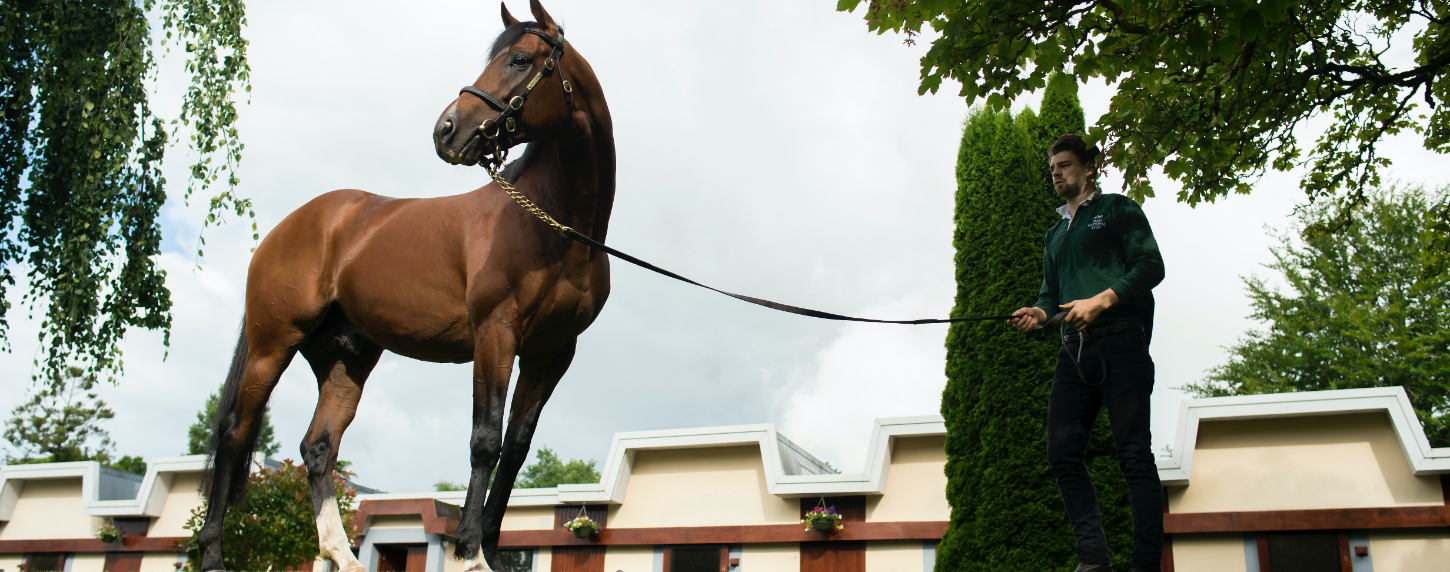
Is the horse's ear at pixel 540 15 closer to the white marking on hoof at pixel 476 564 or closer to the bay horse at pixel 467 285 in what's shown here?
the bay horse at pixel 467 285

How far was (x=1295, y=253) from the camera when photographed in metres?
28.3

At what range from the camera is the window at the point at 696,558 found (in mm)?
18266

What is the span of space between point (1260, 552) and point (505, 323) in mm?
15578

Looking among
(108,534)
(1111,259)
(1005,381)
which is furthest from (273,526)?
(108,534)

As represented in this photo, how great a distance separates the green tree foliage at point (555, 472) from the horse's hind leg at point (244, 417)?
169 feet

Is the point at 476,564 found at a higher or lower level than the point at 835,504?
lower

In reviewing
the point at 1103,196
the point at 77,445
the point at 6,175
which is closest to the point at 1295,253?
the point at 1103,196

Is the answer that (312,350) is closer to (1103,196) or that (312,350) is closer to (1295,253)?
(1103,196)

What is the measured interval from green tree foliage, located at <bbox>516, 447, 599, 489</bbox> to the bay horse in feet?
170

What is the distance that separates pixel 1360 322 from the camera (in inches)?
969

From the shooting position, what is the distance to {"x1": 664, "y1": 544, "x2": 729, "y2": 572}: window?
1827 centimetres

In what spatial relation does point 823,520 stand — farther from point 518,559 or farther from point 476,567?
point 476,567

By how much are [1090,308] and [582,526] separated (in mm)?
16779

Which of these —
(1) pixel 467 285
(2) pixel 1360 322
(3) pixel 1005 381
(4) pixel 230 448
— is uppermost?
(2) pixel 1360 322
